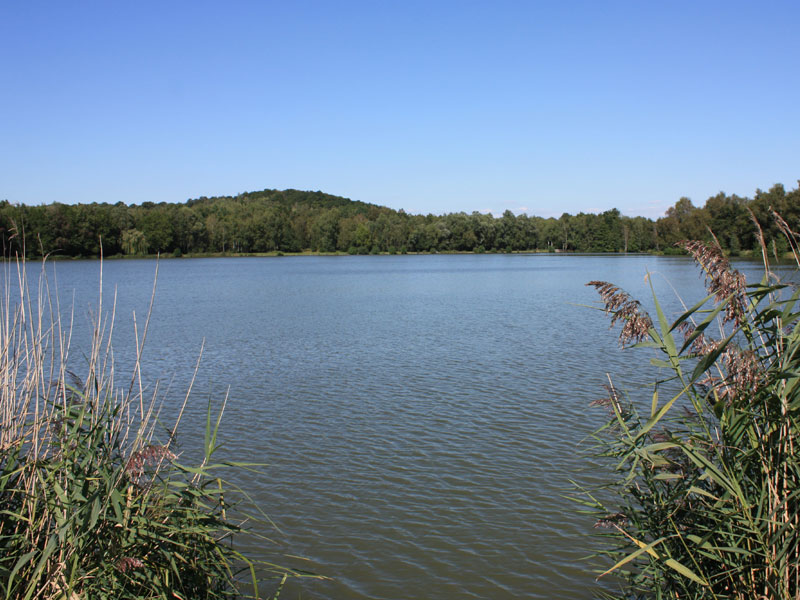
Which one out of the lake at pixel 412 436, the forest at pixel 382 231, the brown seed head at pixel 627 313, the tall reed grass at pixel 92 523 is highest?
the forest at pixel 382 231

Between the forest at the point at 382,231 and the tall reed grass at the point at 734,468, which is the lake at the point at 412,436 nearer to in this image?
the tall reed grass at the point at 734,468

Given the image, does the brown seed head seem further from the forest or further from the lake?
the forest

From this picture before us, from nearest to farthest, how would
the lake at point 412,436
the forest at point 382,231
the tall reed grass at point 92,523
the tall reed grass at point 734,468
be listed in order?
the tall reed grass at point 734,468 < the tall reed grass at point 92,523 < the lake at point 412,436 < the forest at point 382,231

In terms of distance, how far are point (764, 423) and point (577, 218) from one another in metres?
160

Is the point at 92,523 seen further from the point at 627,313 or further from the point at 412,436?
the point at 412,436

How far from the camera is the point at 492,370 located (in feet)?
48.9

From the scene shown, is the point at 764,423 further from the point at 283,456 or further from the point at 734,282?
the point at 283,456

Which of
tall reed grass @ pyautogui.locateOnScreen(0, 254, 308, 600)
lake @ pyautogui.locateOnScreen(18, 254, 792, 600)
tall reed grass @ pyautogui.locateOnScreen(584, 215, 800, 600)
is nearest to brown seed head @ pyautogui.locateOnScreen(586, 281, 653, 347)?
tall reed grass @ pyautogui.locateOnScreen(584, 215, 800, 600)

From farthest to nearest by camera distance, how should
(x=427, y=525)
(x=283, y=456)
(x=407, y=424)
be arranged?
1. (x=407, y=424)
2. (x=283, y=456)
3. (x=427, y=525)

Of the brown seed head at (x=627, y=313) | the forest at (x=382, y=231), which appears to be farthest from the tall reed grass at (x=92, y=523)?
the forest at (x=382, y=231)

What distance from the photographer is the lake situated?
6242mm

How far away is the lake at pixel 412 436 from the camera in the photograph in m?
6.24

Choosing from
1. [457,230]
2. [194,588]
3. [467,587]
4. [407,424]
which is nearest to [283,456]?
[407,424]

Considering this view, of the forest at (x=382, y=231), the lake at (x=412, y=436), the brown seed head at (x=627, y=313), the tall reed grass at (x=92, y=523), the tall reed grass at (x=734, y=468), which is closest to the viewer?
the tall reed grass at (x=734, y=468)
